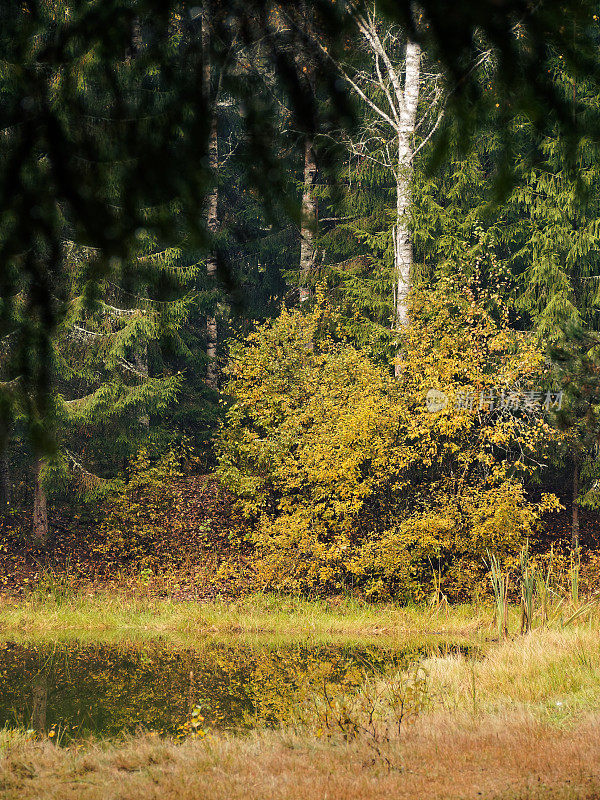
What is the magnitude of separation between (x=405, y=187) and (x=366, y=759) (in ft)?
41.1

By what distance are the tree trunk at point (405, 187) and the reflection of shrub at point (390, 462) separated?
2.83 feet

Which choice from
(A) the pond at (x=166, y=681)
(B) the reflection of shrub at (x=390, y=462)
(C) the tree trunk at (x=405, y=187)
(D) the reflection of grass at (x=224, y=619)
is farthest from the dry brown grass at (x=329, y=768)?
(C) the tree trunk at (x=405, y=187)

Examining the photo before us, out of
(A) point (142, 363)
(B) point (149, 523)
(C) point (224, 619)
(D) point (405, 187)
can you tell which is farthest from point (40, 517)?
(D) point (405, 187)

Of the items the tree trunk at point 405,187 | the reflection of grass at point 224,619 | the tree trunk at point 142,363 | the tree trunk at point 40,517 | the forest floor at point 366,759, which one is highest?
the tree trunk at point 405,187

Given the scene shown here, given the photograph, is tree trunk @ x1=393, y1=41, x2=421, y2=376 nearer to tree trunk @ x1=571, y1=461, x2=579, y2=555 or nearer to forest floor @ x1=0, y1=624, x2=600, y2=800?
tree trunk @ x1=571, y1=461, x2=579, y2=555

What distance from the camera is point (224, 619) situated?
1466 cm

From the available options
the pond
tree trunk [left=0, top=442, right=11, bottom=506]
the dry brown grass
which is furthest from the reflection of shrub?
the dry brown grass

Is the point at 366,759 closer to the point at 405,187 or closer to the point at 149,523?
the point at 149,523

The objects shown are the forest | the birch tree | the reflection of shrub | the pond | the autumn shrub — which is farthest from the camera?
the autumn shrub

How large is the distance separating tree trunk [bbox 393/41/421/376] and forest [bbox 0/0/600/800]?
71mm

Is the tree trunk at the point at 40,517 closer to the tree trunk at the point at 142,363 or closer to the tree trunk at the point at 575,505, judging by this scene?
the tree trunk at the point at 142,363

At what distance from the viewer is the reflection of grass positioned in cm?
1398

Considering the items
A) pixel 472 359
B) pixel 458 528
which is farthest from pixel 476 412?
pixel 458 528

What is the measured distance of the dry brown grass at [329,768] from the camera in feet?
17.4
